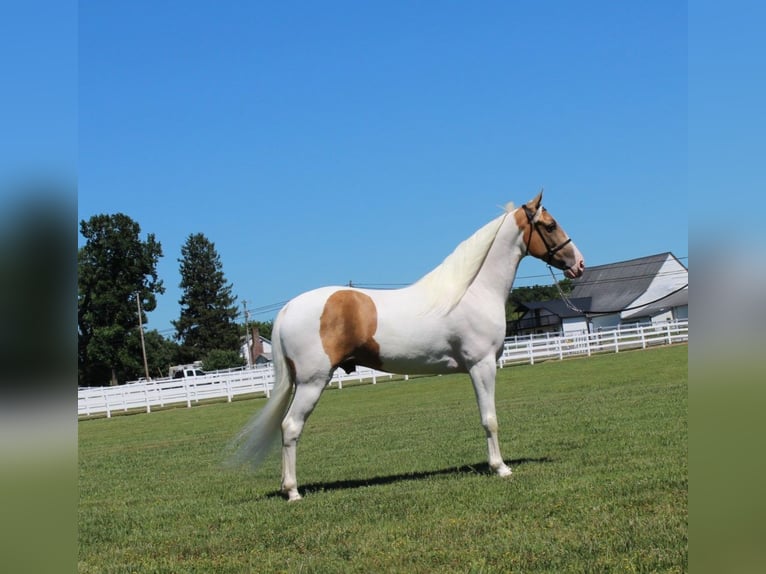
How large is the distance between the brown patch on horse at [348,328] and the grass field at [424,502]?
1219 mm

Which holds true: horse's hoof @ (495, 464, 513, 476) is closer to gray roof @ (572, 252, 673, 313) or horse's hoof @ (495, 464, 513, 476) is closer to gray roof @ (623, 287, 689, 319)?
gray roof @ (623, 287, 689, 319)

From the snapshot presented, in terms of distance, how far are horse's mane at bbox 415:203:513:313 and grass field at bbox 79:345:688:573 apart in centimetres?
165

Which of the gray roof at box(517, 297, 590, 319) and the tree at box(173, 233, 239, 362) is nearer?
the gray roof at box(517, 297, 590, 319)

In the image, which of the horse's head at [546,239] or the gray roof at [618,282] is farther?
the gray roof at [618,282]

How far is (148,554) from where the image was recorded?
4.95m

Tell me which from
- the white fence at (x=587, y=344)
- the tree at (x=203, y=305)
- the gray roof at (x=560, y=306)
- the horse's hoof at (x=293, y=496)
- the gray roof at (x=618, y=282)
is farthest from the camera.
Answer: the tree at (x=203, y=305)

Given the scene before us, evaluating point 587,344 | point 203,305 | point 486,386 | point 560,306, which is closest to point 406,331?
point 486,386

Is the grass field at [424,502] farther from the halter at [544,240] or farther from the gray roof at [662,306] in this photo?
the gray roof at [662,306]

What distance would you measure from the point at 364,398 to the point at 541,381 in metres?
5.44

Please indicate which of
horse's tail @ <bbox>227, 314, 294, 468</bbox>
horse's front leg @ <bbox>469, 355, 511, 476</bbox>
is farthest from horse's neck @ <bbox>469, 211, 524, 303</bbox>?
horse's tail @ <bbox>227, 314, 294, 468</bbox>

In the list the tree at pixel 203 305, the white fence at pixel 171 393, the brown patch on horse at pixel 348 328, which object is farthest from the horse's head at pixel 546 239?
the tree at pixel 203 305

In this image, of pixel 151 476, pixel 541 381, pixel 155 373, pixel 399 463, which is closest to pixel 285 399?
pixel 399 463

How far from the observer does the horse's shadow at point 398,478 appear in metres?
7.06

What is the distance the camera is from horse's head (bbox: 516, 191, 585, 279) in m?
7.38
